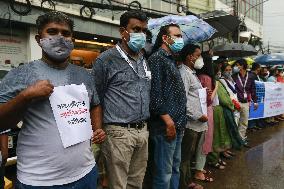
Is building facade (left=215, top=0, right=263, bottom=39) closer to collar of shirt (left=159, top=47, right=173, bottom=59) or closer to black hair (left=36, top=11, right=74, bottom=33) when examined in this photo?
collar of shirt (left=159, top=47, right=173, bottom=59)

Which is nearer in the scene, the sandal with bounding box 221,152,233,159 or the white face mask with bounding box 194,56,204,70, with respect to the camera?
the white face mask with bounding box 194,56,204,70

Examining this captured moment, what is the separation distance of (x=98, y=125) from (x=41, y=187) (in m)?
0.68

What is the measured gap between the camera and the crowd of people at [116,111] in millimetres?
2162

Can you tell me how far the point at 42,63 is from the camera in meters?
2.29

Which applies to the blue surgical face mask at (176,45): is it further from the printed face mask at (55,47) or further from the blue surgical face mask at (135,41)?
the printed face mask at (55,47)

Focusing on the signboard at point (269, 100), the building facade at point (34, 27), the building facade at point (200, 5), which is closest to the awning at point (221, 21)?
the signboard at point (269, 100)

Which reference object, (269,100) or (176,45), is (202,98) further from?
(269,100)

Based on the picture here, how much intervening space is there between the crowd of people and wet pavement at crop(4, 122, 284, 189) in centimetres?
42

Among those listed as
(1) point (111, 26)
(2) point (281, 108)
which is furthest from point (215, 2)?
(2) point (281, 108)

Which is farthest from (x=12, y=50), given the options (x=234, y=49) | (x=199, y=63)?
(x=199, y=63)

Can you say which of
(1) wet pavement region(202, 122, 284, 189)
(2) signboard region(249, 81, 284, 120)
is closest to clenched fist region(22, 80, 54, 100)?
(1) wet pavement region(202, 122, 284, 189)

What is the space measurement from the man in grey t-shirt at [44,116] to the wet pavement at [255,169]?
130 inches

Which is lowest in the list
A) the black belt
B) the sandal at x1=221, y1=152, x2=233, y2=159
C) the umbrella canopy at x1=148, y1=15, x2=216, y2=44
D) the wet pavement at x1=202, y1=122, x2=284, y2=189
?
the wet pavement at x1=202, y1=122, x2=284, y2=189

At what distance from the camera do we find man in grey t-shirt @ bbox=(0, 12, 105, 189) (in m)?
2.06
